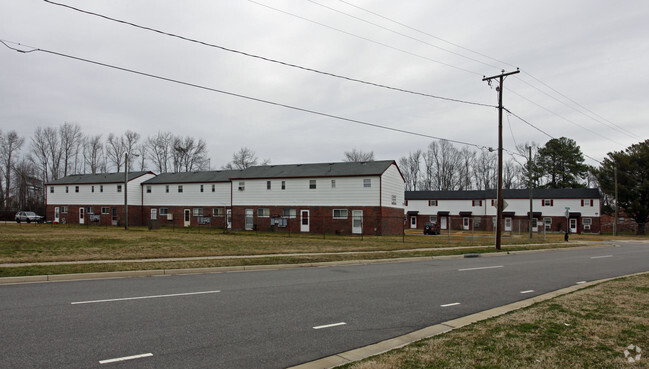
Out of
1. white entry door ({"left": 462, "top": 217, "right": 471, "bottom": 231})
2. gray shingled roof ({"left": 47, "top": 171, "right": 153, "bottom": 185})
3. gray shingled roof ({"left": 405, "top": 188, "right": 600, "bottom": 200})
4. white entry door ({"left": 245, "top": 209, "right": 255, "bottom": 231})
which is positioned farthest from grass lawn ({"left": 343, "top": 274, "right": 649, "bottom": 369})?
white entry door ({"left": 462, "top": 217, "right": 471, "bottom": 231})

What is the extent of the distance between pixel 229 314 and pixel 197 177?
4978 cm

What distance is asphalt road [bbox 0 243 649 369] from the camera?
19.2 ft

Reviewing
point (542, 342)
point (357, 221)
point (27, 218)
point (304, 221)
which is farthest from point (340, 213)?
point (27, 218)

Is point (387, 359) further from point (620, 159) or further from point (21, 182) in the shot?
point (21, 182)

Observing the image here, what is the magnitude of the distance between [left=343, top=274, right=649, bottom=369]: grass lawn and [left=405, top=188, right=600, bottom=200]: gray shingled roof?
201 ft

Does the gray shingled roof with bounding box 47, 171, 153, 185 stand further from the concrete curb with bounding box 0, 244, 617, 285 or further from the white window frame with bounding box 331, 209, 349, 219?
the concrete curb with bounding box 0, 244, 617, 285

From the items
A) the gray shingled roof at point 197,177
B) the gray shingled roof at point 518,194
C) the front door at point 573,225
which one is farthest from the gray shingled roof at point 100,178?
the front door at point 573,225

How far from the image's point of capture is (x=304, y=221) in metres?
44.9

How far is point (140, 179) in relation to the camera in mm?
58875

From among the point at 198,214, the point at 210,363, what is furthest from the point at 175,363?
the point at 198,214

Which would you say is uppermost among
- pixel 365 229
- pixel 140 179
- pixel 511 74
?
pixel 511 74

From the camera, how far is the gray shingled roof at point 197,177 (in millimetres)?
53406

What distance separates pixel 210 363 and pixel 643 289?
1050cm

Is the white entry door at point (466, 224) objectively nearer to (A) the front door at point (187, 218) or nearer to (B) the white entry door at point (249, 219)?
(B) the white entry door at point (249, 219)
